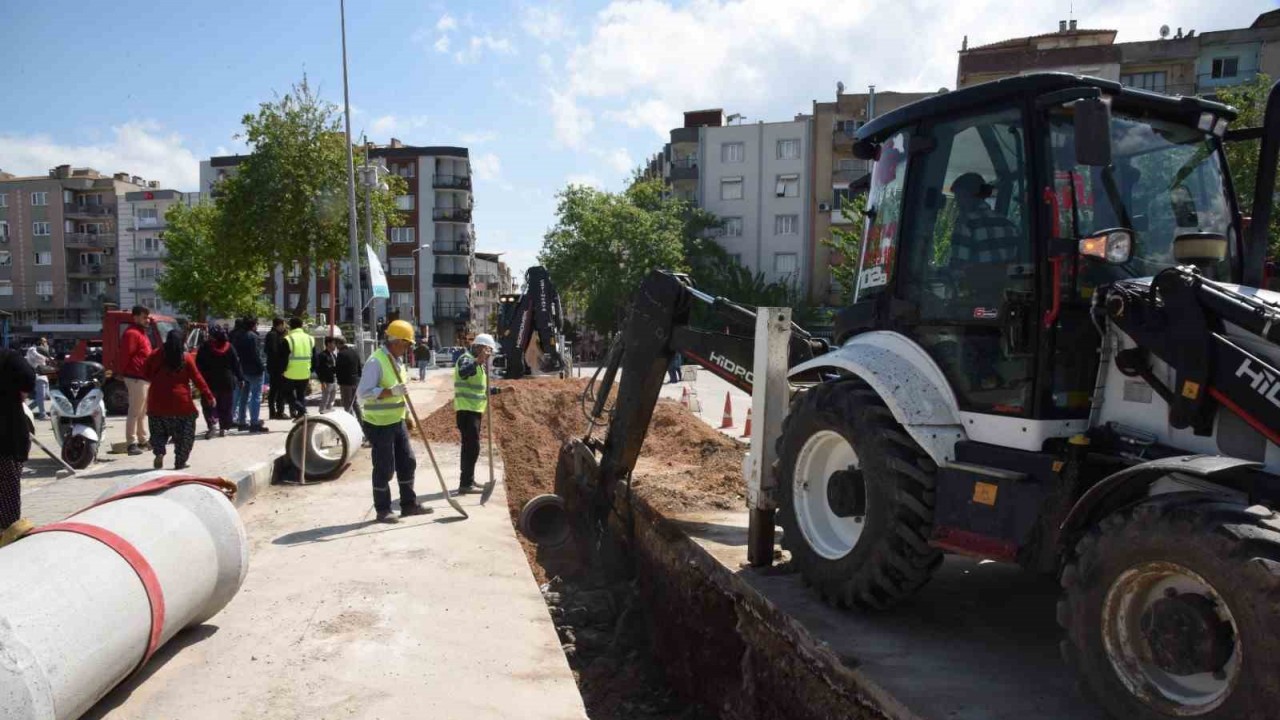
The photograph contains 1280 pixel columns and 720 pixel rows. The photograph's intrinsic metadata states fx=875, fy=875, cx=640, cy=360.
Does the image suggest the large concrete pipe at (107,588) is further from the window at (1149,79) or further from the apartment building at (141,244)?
the apartment building at (141,244)

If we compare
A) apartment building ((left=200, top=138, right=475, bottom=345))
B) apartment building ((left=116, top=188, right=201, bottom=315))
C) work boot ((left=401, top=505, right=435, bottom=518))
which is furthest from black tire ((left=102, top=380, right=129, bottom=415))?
apartment building ((left=116, top=188, right=201, bottom=315))

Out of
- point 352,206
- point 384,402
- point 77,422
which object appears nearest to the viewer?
point 384,402

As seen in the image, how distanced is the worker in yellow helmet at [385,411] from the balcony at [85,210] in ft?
263

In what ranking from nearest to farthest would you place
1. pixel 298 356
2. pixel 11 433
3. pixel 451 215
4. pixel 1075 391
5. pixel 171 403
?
pixel 1075 391
pixel 11 433
pixel 171 403
pixel 298 356
pixel 451 215

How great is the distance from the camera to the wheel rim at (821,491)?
16.3 ft

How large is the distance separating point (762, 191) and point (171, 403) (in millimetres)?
46973

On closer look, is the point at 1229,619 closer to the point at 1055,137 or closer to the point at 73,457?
the point at 1055,137

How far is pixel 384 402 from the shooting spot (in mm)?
7617

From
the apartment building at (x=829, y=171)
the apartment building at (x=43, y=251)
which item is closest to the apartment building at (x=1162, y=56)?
the apartment building at (x=829, y=171)

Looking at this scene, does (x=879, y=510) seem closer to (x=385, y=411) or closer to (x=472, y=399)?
(x=385, y=411)

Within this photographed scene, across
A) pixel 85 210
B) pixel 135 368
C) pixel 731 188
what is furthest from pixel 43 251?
pixel 135 368

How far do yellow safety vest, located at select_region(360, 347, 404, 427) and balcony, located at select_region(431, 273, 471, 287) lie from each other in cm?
6184

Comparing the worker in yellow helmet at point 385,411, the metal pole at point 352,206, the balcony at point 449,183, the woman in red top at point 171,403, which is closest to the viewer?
the worker in yellow helmet at point 385,411

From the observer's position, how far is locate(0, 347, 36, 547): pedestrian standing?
612 cm
